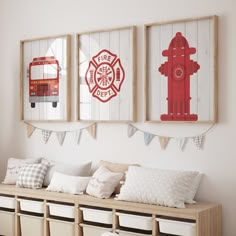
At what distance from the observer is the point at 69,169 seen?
424 cm

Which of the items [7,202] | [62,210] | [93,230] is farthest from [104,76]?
[7,202]

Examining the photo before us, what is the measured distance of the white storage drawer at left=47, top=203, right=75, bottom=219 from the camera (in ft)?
13.0

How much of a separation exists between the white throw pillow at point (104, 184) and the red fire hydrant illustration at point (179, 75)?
0.59m

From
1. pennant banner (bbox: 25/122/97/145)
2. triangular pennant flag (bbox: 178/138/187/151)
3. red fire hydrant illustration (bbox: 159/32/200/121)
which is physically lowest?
triangular pennant flag (bbox: 178/138/187/151)

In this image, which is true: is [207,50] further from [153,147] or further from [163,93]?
[153,147]

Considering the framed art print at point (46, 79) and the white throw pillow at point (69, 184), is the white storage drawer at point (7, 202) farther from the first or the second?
the framed art print at point (46, 79)

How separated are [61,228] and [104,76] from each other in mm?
1283

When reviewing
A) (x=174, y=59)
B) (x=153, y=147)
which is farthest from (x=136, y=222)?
(x=174, y=59)

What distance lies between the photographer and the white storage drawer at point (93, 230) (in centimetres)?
380

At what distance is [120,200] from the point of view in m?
3.76

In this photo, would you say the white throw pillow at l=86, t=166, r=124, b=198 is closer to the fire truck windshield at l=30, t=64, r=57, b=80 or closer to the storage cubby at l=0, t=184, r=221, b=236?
the storage cubby at l=0, t=184, r=221, b=236

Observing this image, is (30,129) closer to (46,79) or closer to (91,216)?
(46,79)

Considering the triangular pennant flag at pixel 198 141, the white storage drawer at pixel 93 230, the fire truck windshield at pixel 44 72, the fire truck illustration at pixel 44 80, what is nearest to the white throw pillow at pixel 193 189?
the triangular pennant flag at pixel 198 141

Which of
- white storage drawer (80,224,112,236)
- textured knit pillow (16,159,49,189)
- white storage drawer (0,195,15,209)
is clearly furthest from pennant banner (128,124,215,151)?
white storage drawer (0,195,15,209)
